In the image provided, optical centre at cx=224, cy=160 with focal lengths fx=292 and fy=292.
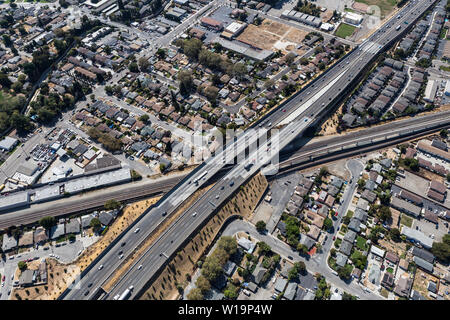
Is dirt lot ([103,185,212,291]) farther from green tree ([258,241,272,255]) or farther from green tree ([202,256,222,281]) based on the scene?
green tree ([258,241,272,255])

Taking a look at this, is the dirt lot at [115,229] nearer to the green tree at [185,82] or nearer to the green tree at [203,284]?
the green tree at [203,284]

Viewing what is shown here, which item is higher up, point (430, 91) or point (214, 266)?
point (430, 91)

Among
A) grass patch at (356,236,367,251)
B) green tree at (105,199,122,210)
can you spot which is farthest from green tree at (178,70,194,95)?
grass patch at (356,236,367,251)

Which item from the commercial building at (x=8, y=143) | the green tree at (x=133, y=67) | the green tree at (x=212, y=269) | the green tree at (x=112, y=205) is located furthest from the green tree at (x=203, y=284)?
the green tree at (x=133, y=67)

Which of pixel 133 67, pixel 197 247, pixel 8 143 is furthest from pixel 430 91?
pixel 8 143

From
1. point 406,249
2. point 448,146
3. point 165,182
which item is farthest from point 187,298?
point 448,146

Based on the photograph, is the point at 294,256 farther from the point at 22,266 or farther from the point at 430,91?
the point at 430,91
